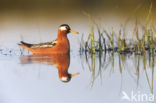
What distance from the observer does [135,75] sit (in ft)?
13.5

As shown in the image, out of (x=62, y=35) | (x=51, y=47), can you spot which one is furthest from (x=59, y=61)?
(x=62, y=35)

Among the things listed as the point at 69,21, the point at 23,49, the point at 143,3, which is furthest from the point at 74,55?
the point at 143,3

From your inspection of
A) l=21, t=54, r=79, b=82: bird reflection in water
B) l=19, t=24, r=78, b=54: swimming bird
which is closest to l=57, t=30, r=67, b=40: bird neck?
l=19, t=24, r=78, b=54: swimming bird

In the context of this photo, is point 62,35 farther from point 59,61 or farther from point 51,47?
point 59,61

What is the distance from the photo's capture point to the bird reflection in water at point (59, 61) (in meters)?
4.14

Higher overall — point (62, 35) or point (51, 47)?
point (62, 35)

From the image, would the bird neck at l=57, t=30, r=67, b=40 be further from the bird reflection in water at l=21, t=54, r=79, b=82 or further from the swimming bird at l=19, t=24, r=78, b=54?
the bird reflection in water at l=21, t=54, r=79, b=82

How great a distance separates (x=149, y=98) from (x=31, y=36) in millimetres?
4264

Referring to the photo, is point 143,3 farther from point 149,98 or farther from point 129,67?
point 149,98

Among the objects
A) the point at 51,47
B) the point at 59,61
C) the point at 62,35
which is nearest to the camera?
the point at 59,61

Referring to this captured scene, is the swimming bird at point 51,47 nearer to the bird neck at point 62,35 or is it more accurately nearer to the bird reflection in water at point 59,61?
the bird neck at point 62,35

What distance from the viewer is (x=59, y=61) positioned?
16.7 ft

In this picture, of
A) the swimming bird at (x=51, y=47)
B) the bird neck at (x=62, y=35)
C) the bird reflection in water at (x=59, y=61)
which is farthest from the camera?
the bird neck at (x=62, y=35)

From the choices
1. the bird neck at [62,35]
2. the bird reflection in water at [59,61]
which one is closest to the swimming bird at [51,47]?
the bird neck at [62,35]
